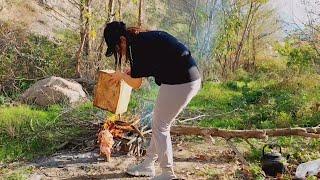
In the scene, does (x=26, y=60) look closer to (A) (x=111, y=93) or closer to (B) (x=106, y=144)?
(B) (x=106, y=144)

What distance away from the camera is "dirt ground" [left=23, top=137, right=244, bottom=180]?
15.9 feet

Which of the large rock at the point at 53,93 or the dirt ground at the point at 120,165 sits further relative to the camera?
the large rock at the point at 53,93

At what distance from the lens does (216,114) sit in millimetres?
8242

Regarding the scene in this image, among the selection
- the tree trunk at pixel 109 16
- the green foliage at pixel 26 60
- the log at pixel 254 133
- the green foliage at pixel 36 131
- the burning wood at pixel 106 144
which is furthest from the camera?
the tree trunk at pixel 109 16

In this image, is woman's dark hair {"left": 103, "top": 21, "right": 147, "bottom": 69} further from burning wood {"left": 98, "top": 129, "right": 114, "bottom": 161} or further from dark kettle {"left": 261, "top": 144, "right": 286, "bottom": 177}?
dark kettle {"left": 261, "top": 144, "right": 286, "bottom": 177}

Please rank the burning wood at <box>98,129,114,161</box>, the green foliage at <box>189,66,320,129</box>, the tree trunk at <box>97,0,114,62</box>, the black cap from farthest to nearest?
the tree trunk at <box>97,0,114,62</box> < the green foliage at <box>189,66,320,129</box> < the burning wood at <box>98,129,114,161</box> < the black cap

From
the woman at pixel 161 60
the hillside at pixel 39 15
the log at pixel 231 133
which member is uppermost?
the hillside at pixel 39 15

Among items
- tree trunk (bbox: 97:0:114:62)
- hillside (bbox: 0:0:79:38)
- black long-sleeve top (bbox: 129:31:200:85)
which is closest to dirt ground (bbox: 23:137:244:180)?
black long-sleeve top (bbox: 129:31:200:85)

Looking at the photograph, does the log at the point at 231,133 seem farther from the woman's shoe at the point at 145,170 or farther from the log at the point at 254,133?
the woman's shoe at the point at 145,170

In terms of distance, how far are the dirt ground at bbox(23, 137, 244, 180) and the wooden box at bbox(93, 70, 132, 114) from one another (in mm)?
624

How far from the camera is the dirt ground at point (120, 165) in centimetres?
485

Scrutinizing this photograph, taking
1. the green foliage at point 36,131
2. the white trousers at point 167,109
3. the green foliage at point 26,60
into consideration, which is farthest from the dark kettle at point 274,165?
the green foliage at point 26,60

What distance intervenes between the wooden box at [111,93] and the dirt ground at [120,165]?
0.62 meters

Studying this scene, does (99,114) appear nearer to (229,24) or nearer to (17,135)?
(17,135)
